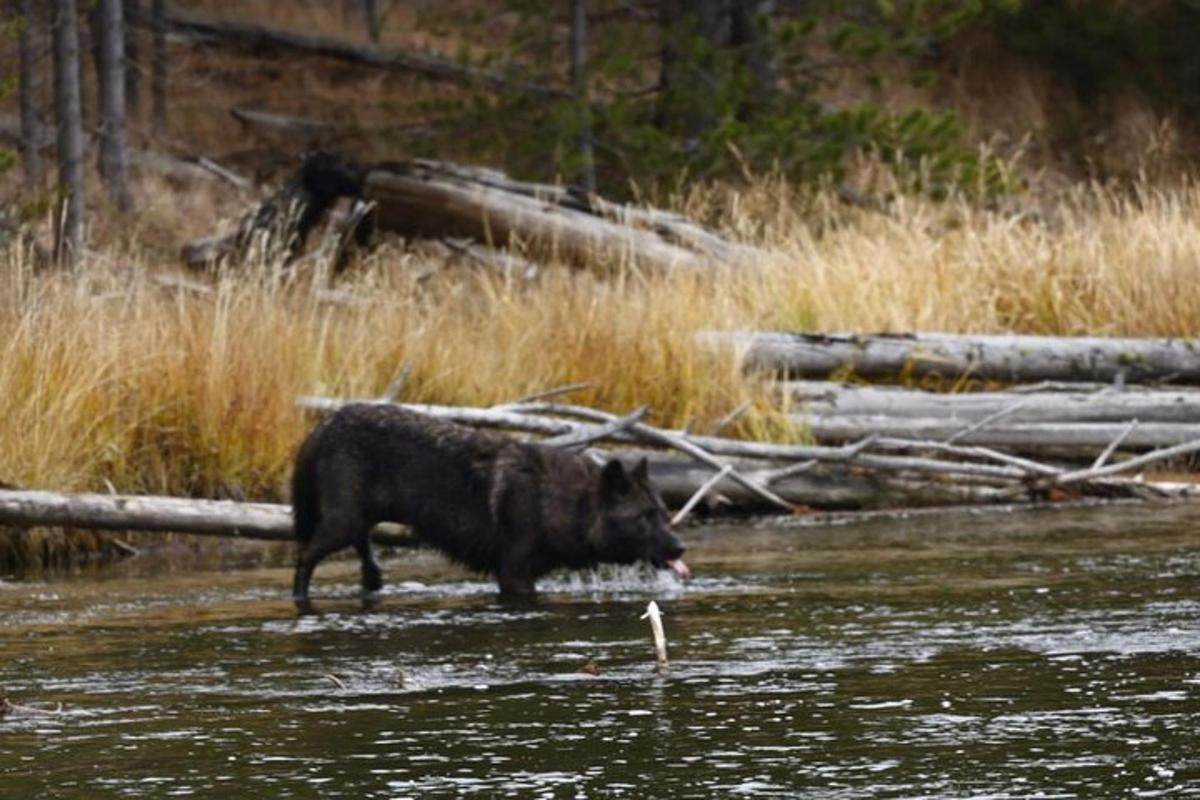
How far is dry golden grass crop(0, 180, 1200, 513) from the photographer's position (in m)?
13.0

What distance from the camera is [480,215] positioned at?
62.1ft

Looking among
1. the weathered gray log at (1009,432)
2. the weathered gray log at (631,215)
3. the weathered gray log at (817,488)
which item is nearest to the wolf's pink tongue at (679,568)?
the weathered gray log at (817,488)

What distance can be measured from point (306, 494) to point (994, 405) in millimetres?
5422

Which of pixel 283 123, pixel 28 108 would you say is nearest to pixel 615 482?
pixel 28 108

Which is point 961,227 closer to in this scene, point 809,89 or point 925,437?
point 925,437

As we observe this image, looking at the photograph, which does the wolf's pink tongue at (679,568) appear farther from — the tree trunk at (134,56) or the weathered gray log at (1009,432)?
the tree trunk at (134,56)

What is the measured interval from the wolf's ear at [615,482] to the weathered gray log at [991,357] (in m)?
4.96

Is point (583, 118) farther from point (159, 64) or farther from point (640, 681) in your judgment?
point (640, 681)

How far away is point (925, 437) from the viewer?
14.7 meters

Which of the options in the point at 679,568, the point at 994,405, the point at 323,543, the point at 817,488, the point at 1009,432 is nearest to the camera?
the point at 679,568

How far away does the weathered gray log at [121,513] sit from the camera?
11.4 m

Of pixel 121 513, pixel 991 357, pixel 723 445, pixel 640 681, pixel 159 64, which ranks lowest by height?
pixel 640 681

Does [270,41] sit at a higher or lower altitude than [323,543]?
higher

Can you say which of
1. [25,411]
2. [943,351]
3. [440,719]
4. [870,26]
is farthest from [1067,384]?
[870,26]
